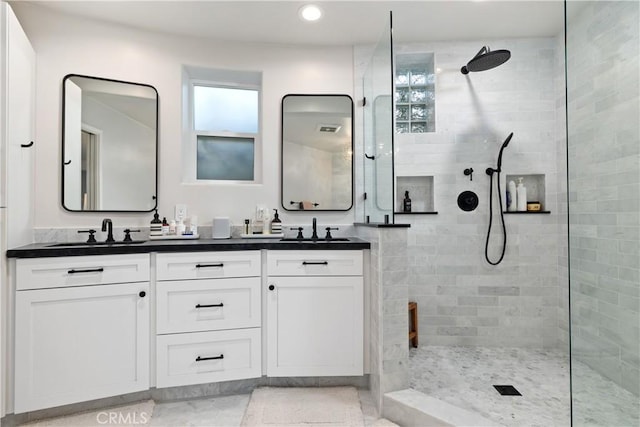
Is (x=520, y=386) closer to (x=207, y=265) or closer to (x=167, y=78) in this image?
(x=207, y=265)

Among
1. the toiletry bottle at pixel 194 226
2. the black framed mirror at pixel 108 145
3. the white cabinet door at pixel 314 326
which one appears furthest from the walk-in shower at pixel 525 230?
the black framed mirror at pixel 108 145

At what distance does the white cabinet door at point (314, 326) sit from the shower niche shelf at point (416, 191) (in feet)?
3.20

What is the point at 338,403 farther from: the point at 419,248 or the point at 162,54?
the point at 162,54

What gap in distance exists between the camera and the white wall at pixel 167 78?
2121 millimetres

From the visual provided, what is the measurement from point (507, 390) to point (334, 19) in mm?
2679

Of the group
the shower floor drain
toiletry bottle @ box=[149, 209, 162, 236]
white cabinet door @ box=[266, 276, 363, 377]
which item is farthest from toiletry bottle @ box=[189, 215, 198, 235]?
the shower floor drain

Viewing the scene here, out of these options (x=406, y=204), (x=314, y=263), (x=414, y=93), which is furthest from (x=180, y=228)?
(x=414, y=93)

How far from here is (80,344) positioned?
5.52 ft

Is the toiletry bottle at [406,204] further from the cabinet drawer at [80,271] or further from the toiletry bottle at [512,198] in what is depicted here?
the cabinet drawer at [80,271]

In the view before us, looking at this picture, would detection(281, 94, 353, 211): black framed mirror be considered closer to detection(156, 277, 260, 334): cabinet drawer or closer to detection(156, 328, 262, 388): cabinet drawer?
detection(156, 277, 260, 334): cabinet drawer

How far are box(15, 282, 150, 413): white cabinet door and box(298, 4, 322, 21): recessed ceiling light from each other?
204cm

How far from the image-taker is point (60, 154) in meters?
2.15

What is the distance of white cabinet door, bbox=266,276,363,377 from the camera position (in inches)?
75.0

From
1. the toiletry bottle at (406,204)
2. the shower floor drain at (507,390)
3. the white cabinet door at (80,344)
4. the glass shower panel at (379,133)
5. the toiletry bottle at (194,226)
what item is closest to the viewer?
the white cabinet door at (80,344)
